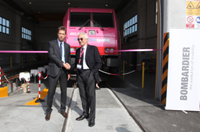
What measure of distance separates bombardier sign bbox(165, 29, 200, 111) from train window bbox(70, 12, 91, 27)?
15.5 feet

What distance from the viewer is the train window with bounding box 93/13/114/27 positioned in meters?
7.51

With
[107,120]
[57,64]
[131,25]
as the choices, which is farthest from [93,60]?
[131,25]

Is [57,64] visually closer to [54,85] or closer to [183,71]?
[54,85]

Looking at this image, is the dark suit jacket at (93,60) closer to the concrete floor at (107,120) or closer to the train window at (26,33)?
the concrete floor at (107,120)

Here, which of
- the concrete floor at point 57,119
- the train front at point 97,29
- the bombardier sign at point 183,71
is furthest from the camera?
the train front at point 97,29

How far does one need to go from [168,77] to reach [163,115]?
828mm

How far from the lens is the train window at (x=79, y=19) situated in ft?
24.1

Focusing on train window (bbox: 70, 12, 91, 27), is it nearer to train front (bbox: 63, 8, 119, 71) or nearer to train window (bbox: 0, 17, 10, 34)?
train front (bbox: 63, 8, 119, 71)

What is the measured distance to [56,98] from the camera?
432cm

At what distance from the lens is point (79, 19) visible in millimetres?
7438

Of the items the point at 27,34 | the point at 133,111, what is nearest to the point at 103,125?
the point at 133,111

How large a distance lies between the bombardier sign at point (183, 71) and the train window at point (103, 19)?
14.6ft

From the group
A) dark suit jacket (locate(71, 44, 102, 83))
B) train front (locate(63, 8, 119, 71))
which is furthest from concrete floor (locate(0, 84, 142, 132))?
train front (locate(63, 8, 119, 71))

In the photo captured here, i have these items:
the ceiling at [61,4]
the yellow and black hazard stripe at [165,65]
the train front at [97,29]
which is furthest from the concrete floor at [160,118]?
the ceiling at [61,4]
